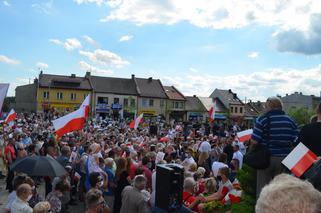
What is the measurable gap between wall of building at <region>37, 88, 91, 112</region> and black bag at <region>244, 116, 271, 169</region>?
6245cm

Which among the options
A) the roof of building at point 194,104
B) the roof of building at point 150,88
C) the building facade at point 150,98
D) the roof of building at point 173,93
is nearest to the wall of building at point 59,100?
the building facade at point 150,98

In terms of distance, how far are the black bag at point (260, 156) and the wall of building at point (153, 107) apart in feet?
217

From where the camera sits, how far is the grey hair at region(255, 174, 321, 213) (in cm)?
182

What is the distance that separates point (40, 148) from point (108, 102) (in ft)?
178

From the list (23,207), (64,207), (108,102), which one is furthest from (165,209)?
(108,102)

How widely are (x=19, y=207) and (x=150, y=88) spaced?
67.8 m

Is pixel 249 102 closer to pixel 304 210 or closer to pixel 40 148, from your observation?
pixel 40 148

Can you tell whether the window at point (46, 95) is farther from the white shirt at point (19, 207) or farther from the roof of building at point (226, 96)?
the white shirt at point (19, 207)

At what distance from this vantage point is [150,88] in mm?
73812

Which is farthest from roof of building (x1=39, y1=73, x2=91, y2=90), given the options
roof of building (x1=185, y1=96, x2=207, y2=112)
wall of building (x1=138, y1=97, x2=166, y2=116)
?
roof of building (x1=185, y1=96, x2=207, y2=112)

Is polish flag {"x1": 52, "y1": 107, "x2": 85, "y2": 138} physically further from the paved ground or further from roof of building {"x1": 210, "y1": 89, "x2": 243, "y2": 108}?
roof of building {"x1": 210, "y1": 89, "x2": 243, "y2": 108}

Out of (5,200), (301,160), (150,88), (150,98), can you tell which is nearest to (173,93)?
(150,88)

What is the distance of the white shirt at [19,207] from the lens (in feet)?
20.2

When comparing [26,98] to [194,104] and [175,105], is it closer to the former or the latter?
[175,105]
